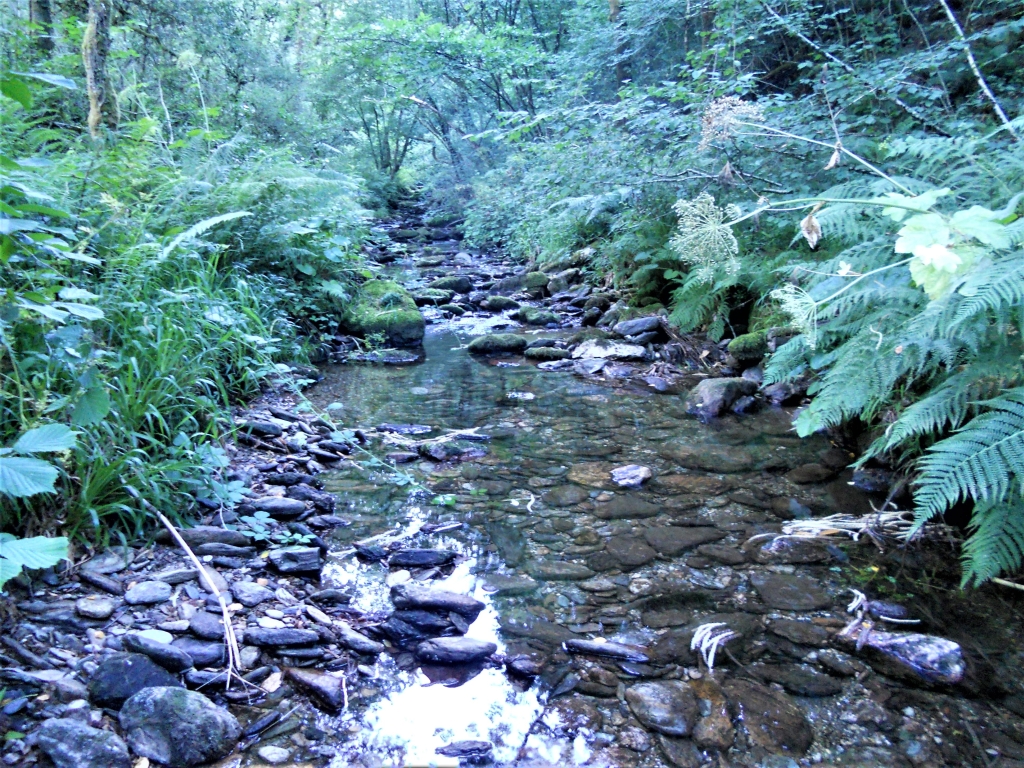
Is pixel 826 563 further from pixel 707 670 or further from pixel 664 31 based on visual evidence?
pixel 664 31

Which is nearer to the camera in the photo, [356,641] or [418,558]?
[356,641]

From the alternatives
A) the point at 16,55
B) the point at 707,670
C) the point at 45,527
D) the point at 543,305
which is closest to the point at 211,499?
the point at 45,527

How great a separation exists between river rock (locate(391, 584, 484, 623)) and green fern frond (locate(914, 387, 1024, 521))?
1900 millimetres

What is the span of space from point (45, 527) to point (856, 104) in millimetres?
6148

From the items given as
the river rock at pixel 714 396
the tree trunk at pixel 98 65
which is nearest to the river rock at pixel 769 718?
the river rock at pixel 714 396

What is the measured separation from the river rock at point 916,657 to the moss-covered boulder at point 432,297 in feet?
25.9

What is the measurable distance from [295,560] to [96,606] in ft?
2.63

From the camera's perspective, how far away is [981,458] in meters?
2.48

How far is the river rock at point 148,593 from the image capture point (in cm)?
230

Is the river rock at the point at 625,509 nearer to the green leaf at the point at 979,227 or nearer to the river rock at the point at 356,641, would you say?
the river rock at the point at 356,641

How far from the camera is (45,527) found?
→ 2250 mm

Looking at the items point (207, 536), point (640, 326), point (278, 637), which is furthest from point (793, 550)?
point (640, 326)

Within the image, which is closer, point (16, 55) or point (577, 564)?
point (577, 564)

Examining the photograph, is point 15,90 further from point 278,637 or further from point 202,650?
point 278,637
